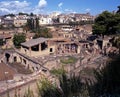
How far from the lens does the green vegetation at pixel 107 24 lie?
3316 cm

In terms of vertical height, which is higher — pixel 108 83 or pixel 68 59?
pixel 108 83

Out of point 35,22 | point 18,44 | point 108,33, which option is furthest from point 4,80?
point 35,22

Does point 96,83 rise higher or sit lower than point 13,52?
higher

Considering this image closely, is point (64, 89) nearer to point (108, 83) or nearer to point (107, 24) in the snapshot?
point (108, 83)

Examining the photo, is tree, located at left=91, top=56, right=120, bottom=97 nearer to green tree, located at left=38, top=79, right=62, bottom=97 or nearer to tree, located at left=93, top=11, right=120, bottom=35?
green tree, located at left=38, top=79, right=62, bottom=97

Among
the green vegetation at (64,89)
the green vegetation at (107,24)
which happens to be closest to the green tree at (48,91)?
the green vegetation at (64,89)

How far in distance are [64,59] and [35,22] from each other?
42.8 metres

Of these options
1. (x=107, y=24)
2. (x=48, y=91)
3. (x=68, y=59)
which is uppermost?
(x=107, y=24)

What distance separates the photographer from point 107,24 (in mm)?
34688

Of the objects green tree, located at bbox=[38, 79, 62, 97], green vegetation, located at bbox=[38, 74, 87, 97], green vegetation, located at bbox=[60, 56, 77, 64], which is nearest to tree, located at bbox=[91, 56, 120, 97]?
green vegetation, located at bbox=[38, 74, 87, 97]

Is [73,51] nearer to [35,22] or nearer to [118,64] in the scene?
[118,64]

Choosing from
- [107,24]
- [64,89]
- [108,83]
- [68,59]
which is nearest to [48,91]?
[64,89]

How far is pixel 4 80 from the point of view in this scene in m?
16.2

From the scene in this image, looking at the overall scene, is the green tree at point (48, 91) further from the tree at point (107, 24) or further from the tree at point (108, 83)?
the tree at point (107, 24)
